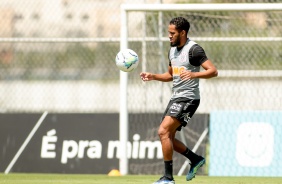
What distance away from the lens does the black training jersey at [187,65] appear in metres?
12.2

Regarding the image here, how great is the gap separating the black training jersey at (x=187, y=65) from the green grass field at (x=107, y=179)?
1276 mm

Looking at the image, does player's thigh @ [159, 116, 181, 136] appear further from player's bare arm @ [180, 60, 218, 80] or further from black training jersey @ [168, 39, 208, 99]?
player's bare arm @ [180, 60, 218, 80]

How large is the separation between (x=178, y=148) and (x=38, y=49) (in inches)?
223

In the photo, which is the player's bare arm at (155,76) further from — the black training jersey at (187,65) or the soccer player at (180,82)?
the black training jersey at (187,65)

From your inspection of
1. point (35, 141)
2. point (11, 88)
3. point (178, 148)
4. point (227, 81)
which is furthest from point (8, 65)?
point (178, 148)

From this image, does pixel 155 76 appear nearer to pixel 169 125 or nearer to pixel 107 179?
pixel 169 125

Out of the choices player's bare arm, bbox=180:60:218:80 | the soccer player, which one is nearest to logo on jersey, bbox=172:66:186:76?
the soccer player

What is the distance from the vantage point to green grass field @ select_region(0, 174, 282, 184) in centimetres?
1305

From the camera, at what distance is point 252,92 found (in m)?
16.0

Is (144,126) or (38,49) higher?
(38,49)

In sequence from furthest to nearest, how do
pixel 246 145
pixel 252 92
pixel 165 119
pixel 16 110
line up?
1. pixel 16 110
2. pixel 252 92
3. pixel 246 145
4. pixel 165 119

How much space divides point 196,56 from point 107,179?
2.52 m

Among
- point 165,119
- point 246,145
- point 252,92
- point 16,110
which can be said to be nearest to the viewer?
point 165,119

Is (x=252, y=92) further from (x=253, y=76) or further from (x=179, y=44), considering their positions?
(x=179, y=44)
